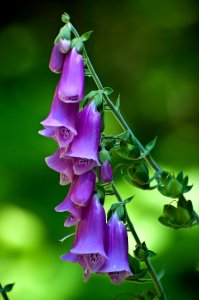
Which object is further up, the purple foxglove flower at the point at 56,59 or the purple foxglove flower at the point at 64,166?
the purple foxglove flower at the point at 56,59

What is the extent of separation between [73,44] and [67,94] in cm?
6

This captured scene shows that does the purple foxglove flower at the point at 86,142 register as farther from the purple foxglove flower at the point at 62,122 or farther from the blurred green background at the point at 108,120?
the blurred green background at the point at 108,120

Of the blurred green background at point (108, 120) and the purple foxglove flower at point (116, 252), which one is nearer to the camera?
the purple foxglove flower at point (116, 252)

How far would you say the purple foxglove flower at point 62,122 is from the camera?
0.84 metres

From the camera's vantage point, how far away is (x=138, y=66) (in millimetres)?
3084

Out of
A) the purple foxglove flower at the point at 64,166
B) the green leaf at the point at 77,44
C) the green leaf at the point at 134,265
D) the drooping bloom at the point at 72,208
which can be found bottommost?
the green leaf at the point at 134,265

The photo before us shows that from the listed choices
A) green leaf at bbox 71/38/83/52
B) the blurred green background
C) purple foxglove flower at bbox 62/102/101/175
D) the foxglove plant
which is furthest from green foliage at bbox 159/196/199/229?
the blurred green background

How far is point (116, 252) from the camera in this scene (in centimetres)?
88

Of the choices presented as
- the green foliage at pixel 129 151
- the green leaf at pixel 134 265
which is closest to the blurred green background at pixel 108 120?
the green leaf at pixel 134 265

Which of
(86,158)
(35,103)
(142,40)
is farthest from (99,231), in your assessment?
(142,40)

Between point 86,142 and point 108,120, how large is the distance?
66.9 inches

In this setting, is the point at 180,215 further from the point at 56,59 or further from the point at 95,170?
the point at 56,59

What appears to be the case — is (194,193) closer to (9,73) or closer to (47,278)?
(47,278)

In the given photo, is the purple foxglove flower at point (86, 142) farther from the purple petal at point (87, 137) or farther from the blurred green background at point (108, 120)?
the blurred green background at point (108, 120)
